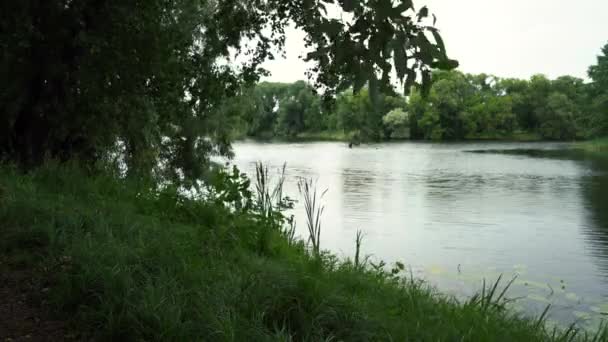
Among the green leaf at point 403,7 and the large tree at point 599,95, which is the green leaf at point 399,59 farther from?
the large tree at point 599,95

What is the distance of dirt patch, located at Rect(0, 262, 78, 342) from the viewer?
2980 mm

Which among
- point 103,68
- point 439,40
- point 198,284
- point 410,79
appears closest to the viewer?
point 439,40

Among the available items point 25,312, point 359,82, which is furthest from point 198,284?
point 359,82

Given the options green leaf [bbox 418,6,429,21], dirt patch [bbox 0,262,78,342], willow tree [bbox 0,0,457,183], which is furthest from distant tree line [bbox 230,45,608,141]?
green leaf [bbox 418,6,429,21]

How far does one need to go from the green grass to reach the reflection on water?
1218 millimetres

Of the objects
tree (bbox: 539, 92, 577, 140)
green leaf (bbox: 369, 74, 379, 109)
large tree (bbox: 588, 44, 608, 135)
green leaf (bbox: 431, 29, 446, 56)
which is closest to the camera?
green leaf (bbox: 431, 29, 446, 56)

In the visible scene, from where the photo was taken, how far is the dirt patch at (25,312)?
298cm

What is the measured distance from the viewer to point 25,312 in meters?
3.23

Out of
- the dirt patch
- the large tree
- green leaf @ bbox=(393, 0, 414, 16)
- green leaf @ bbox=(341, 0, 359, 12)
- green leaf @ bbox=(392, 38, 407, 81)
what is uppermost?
the large tree

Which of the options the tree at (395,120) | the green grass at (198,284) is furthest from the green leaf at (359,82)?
the green grass at (198,284)

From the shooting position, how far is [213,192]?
7355 mm

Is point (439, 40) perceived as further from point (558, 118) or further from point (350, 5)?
point (558, 118)

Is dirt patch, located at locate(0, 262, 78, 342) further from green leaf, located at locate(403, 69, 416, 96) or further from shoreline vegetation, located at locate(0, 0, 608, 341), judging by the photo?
green leaf, located at locate(403, 69, 416, 96)

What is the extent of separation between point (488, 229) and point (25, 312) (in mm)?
13063
